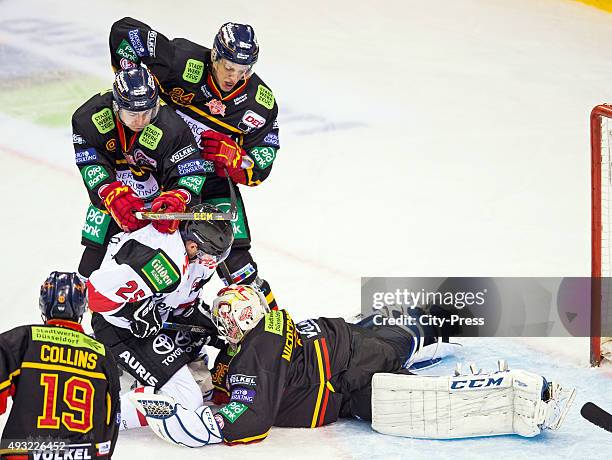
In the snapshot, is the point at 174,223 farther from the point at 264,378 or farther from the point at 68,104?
the point at 68,104

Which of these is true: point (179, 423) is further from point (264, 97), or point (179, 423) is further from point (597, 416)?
point (264, 97)

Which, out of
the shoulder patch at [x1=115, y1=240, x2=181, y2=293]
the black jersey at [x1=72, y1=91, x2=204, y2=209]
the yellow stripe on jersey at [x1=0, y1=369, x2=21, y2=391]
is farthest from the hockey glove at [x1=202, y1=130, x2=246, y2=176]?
the yellow stripe on jersey at [x1=0, y1=369, x2=21, y2=391]

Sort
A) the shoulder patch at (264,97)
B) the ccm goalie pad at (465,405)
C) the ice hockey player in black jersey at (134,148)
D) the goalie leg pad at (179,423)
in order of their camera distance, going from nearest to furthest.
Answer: the goalie leg pad at (179,423) < the ccm goalie pad at (465,405) < the ice hockey player in black jersey at (134,148) < the shoulder patch at (264,97)

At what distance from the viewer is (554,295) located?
213 inches

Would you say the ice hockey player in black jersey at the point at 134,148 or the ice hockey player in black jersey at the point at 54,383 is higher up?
the ice hockey player in black jersey at the point at 134,148

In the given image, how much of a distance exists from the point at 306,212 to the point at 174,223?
2.00 meters

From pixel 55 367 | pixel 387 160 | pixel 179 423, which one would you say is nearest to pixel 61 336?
pixel 55 367

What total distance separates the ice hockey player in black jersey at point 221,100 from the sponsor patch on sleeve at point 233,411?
3.00 feet

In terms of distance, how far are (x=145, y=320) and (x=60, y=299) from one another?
→ 115cm

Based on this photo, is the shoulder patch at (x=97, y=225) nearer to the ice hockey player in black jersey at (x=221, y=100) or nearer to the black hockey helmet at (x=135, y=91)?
the ice hockey player in black jersey at (x=221, y=100)

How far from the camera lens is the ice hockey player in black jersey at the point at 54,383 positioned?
9.82 ft

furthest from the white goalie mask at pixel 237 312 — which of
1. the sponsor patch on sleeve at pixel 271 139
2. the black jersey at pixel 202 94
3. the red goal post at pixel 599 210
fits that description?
the red goal post at pixel 599 210

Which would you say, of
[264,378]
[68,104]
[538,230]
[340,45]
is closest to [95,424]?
[264,378]

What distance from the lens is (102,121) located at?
4.45 metres
